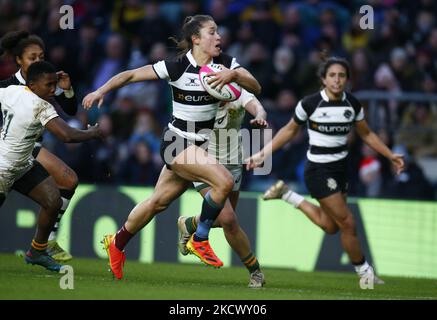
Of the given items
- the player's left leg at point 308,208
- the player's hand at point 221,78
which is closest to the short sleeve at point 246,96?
the player's hand at point 221,78

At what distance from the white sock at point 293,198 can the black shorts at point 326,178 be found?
912mm

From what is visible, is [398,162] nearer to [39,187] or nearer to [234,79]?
[234,79]

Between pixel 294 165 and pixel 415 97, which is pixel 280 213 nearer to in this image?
pixel 294 165

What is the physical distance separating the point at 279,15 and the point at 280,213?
5.07m

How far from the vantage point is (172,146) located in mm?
9781

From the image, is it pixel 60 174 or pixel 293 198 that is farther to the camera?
pixel 293 198

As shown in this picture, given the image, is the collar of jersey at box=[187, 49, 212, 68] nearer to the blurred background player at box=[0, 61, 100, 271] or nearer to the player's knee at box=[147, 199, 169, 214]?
the blurred background player at box=[0, 61, 100, 271]

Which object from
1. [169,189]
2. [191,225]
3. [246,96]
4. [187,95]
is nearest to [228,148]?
[246,96]

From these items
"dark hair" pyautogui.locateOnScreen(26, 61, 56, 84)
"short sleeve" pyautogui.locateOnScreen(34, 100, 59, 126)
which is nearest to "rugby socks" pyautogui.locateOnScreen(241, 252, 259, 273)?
"short sleeve" pyautogui.locateOnScreen(34, 100, 59, 126)

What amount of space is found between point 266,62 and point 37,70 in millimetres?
7808

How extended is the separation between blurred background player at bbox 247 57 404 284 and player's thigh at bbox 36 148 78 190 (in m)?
2.09

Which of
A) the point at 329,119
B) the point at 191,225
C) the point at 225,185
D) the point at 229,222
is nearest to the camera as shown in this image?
the point at 225,185

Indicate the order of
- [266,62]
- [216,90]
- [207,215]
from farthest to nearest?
[266,62] → [216,90] → [207,215]

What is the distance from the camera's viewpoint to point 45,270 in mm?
11062
